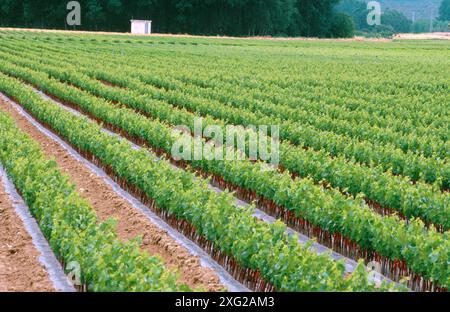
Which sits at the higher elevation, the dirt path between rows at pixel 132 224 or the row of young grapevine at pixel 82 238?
the row of young grapevine at pixel 82 238

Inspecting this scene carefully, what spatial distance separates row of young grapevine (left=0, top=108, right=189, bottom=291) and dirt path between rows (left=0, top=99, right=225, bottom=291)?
0.38 m

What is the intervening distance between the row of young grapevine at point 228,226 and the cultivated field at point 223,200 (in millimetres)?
23

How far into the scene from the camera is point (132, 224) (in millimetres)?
11227

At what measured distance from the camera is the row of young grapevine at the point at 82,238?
747 cm

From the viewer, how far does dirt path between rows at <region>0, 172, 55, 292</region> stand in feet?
28.1

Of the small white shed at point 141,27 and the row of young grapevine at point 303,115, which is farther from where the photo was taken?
the small white shed at point 141,27

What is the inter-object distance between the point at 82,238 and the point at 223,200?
2.23 metres

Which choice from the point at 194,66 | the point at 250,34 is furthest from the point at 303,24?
the point at 194,66
